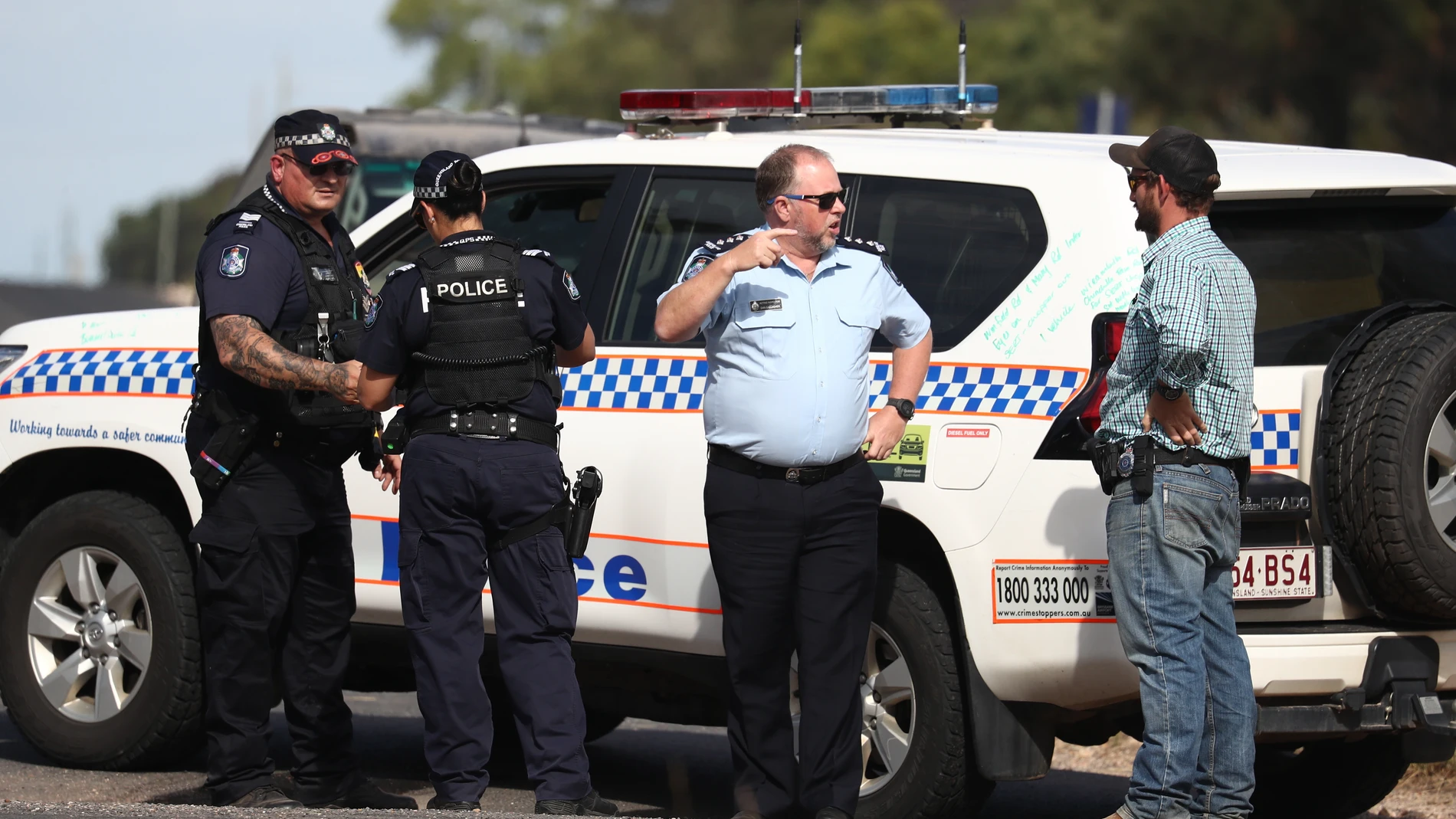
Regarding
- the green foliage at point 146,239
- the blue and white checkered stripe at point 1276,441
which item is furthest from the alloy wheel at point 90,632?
the green foliage at point 146,239

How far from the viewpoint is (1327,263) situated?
4.45 m

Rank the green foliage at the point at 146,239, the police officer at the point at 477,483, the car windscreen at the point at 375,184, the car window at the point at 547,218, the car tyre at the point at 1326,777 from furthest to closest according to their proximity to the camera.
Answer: the green foliage at the point at 146,239 → the car windscreen at the point at 375,184 → the car window at the point at 547,218 → the car tyre at the point at 1326,777 → the police officer at the point at 477,483

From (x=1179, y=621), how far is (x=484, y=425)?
1.69m

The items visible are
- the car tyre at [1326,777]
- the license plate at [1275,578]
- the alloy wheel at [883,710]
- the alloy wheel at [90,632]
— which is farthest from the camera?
the alloy wheel at [90,632]

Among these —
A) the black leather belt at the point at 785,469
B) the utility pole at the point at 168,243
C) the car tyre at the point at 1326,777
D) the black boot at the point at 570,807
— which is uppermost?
the utility pole at the point at 168,243

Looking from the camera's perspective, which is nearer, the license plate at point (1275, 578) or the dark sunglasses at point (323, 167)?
the license plate at point (1275, 578)

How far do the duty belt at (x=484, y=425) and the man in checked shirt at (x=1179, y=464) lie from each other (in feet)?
4.48

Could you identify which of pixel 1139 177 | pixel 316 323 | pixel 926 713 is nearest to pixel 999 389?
pixel 1139 177

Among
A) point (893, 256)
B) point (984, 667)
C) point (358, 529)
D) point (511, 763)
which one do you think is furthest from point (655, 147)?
point (511, 763)

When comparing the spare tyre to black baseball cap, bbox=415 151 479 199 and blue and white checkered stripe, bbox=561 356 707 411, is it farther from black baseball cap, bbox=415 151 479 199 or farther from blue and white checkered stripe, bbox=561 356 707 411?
black baseball cap, bbox=415 151 479 199

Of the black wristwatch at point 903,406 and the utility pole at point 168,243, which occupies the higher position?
the utility pole at point 168,243

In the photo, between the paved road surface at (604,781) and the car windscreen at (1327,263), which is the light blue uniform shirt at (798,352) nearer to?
the car windscreen at (1327,263)

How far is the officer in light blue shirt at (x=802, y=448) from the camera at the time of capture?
4.28m

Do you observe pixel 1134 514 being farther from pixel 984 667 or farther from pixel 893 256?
pixel 893 256
